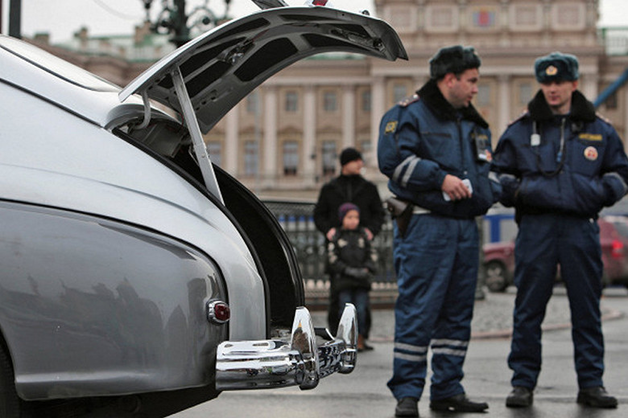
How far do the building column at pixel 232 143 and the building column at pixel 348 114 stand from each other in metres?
8.38

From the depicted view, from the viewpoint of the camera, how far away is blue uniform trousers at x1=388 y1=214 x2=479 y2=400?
560 centimetres

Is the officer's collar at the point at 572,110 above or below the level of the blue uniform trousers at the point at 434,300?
above

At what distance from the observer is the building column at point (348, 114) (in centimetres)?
8456

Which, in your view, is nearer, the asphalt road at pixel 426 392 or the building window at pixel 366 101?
the asphalt road at pixel 426 392

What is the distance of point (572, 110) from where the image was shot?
6230 mm

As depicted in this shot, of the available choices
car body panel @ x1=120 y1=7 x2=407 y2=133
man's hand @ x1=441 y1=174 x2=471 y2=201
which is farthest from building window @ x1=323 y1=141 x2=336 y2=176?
car body panel @ x1=120 y1=7 x2=407 y2=133

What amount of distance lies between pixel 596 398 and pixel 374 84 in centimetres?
7703

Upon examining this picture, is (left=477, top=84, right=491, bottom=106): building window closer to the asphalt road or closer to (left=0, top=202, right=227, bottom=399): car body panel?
the asphalt road

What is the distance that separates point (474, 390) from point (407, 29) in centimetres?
7890

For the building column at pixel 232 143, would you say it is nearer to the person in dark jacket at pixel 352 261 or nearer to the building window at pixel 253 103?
the building window at pixel 253 103

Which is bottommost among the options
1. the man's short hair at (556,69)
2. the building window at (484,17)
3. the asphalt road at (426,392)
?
the asphalt road at (426,392)

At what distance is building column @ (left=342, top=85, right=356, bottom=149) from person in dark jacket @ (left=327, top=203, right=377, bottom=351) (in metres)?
75.5

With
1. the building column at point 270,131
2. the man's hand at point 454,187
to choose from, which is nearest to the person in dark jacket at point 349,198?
the man's hand at point 454,187

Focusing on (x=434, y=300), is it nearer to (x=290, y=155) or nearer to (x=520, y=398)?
(x=520, y=398)
